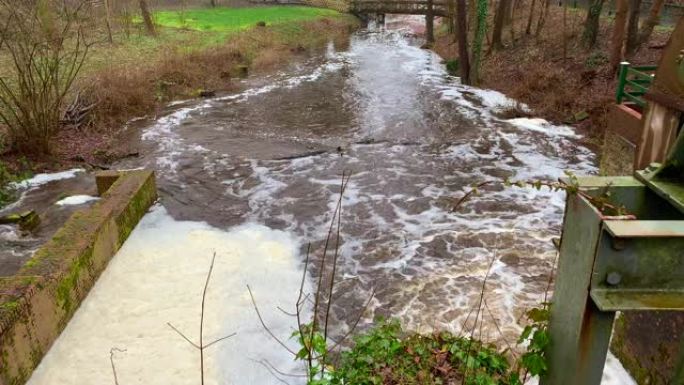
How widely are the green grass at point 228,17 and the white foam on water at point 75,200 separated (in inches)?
935

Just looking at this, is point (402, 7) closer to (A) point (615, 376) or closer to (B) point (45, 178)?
(B) point (45, 178)

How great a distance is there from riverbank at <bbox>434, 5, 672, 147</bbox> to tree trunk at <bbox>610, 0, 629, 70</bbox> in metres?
0.46

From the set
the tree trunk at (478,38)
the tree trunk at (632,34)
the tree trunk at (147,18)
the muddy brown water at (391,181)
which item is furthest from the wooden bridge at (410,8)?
the tree trunk at (147,18)

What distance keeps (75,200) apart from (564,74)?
53.6 feet

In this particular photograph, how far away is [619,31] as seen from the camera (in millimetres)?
16344

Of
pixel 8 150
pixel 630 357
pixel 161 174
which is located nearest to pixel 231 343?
pixel 630 357

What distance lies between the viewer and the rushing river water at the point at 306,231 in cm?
649

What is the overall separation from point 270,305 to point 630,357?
4.43 m

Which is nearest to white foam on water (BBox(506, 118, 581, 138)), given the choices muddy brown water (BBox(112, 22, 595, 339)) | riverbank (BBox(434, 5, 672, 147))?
muddy brown water (BBox(112, 22, 595, 339))

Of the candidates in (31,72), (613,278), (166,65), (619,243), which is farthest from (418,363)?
(166,65)

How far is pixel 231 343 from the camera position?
6.45 metres

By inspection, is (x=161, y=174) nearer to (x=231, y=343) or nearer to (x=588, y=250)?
(x=231, y=343)

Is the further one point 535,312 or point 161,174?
point 161,174

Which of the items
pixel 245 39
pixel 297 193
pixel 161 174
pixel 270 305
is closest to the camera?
pixel 270 305
